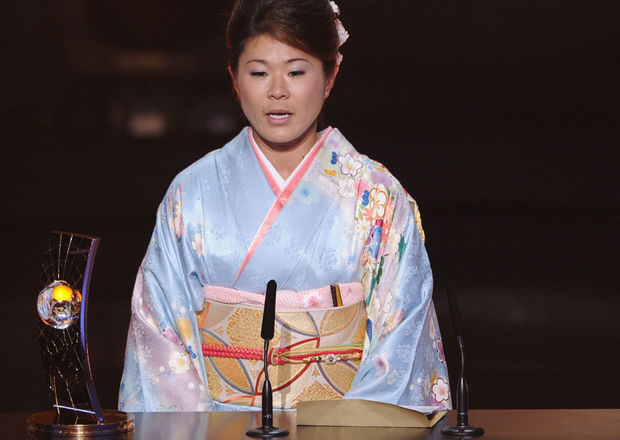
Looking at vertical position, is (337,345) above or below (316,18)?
below

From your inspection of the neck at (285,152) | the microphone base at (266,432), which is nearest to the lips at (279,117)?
A: the neck at (285,152)

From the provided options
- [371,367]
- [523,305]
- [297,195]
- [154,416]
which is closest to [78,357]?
[154,416]

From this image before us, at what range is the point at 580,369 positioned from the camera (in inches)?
160

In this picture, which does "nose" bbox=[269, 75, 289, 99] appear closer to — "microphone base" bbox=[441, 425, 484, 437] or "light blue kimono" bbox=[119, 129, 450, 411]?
"light blue kimono" bbox=[119, 129, 450, 411]

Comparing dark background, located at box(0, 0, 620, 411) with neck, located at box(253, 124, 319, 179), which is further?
dark background, located at box(0, 0, 620, 411)

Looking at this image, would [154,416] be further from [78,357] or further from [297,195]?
[297,195]

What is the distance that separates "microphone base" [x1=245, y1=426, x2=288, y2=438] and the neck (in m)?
1.05

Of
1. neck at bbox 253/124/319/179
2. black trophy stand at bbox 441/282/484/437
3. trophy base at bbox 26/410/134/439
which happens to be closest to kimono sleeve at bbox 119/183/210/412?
neck at bbox 253/124/319/179

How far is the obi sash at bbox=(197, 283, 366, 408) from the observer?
254 centimetres

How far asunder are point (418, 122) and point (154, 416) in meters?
2.25

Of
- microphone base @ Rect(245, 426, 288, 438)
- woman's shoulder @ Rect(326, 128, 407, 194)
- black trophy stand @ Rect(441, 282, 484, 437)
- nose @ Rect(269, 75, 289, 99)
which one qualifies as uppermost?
nose @ Rect(269, 75, 289, 99)

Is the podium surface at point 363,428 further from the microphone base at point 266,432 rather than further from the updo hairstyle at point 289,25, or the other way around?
the updo hairstyle at point 289,25

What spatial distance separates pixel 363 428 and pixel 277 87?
3.46 feet

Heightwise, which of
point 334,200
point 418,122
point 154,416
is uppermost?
point 418,122
